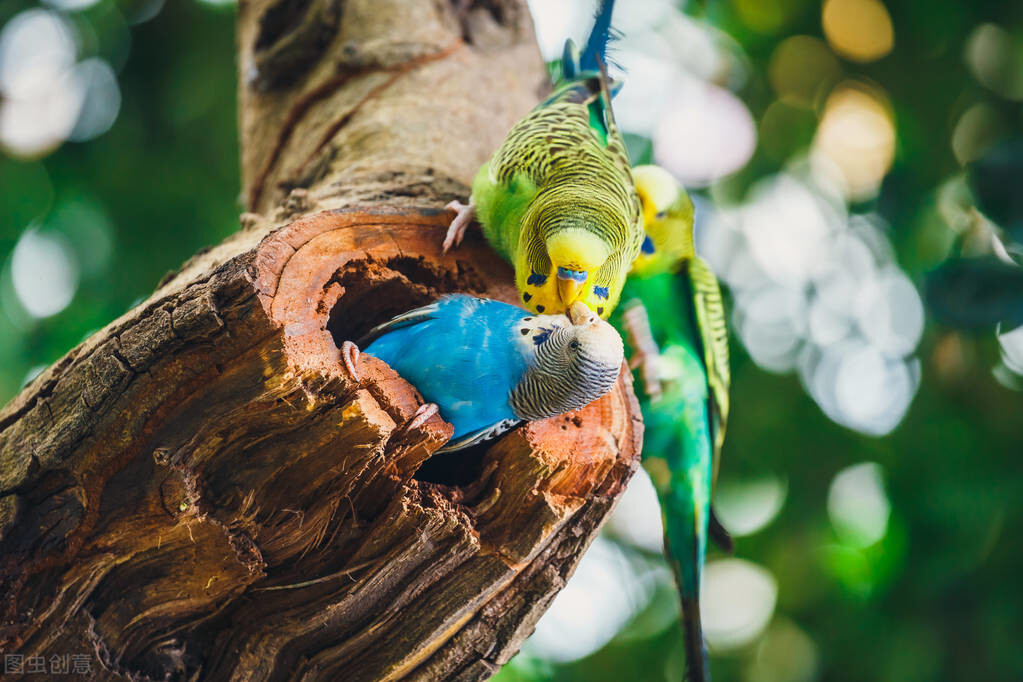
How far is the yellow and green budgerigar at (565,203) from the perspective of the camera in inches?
121

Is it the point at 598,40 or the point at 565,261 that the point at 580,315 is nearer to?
the point at 565,261

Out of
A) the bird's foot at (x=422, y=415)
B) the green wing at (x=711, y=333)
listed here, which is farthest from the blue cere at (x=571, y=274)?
the green wing at (x=711, y=333)

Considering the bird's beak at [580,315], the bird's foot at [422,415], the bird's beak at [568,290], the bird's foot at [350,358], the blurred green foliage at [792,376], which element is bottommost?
the blurred green foliage at [792,376]

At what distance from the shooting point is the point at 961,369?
5.68m

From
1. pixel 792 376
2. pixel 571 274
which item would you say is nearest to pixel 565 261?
pixel 571 274

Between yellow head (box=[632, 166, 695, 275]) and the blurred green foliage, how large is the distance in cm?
192

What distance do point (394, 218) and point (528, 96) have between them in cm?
187

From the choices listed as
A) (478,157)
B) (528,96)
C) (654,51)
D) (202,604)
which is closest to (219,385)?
(202,604)

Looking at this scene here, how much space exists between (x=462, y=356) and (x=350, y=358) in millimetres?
397

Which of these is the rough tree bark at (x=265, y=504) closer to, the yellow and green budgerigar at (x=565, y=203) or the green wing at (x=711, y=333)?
the yellow and green budgerigar at (x=565, y=203)

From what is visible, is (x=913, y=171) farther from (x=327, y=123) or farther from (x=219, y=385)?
(x=219, y=385)

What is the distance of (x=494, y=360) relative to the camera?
2.70 meters

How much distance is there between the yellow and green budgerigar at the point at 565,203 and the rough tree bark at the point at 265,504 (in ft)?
2.12

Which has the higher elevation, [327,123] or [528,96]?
[327,123]
